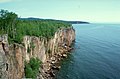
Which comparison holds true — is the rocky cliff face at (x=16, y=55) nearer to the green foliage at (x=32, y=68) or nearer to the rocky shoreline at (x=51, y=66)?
the rocky shoreline at (x=51, y=66)

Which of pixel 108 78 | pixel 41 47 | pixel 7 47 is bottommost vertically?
pixel 108 78

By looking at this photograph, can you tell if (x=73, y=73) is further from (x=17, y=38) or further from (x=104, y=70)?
(x=17, y=38)

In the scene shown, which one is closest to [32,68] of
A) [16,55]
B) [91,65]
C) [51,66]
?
[51,66]

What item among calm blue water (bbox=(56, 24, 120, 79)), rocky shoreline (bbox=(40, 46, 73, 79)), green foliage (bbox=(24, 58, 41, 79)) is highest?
green foliage (bbox=(24, 58, 41, 79))

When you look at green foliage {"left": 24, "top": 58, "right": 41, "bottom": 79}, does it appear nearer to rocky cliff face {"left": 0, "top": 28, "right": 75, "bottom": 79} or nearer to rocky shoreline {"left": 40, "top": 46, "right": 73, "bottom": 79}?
rocky cliff face {"left": 0, "top": 28, "right": 75, "bottom": 79}

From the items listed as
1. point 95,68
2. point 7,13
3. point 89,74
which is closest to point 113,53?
point 95,68

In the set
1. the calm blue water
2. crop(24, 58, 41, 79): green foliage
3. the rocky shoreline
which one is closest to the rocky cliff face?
the rocky shoreline

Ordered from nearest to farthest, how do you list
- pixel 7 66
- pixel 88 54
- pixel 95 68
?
pixel 7 66
pixel 95 68
pixel 88 54

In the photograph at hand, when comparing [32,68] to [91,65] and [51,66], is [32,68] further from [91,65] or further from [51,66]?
[91,65]
